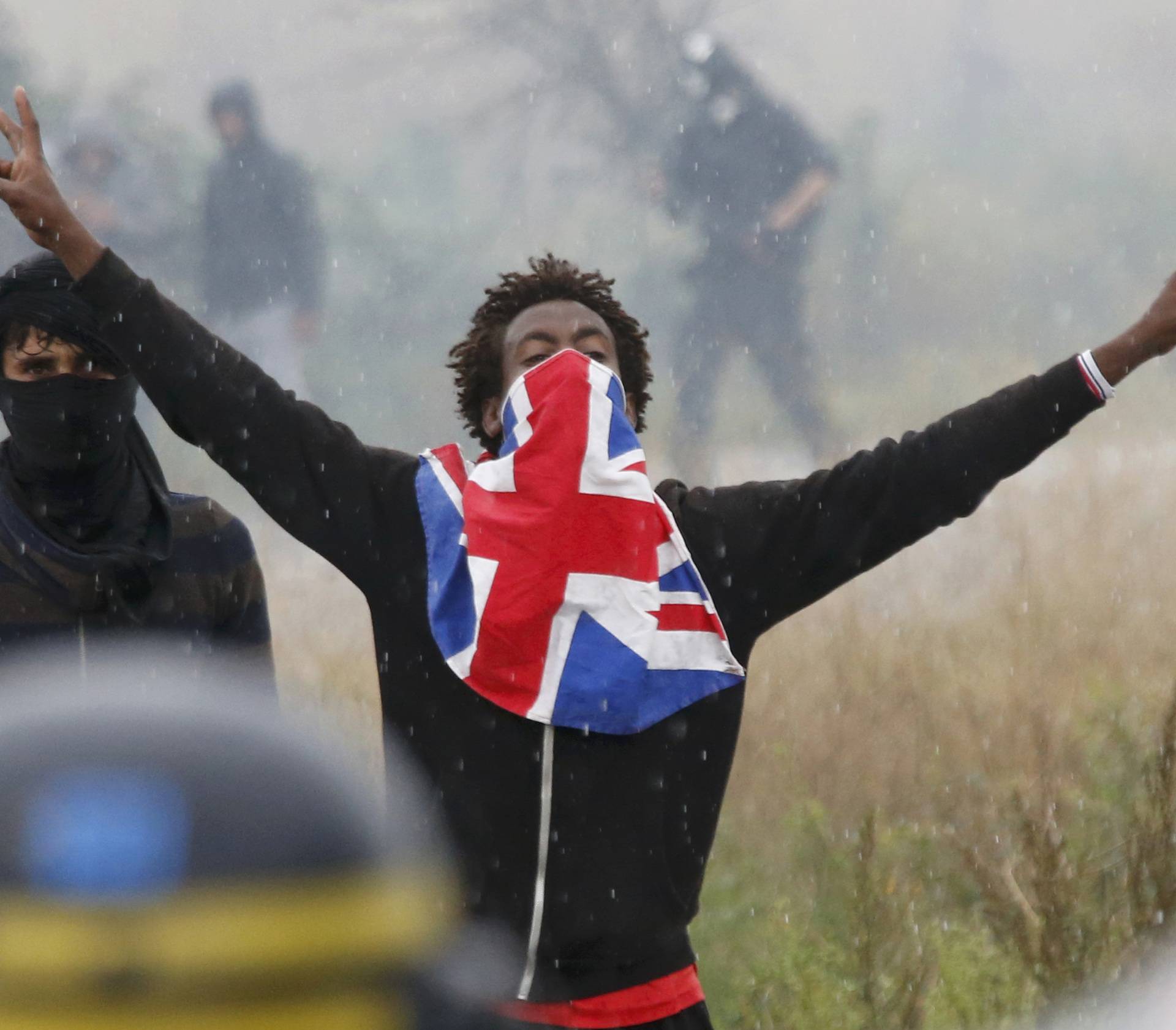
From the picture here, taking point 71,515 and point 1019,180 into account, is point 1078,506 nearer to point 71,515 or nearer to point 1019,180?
point 1019,180

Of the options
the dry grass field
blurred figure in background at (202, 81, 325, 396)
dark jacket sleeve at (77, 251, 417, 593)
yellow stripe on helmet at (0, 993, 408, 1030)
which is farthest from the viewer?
blurred figure in background at (202, 81, 325, 396)

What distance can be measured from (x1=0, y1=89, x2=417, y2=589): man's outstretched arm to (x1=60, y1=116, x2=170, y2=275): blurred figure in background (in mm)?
6997

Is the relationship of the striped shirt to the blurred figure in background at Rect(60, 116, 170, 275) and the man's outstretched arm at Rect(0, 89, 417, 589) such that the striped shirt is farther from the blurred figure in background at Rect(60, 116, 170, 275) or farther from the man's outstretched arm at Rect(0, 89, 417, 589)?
the blurred figure in background at Rect(60, 116, 170, 275)

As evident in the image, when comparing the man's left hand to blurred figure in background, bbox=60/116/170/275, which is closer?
the man's left hand

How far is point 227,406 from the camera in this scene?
248 centimetres

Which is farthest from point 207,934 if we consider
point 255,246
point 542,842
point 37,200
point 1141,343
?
point 255,246

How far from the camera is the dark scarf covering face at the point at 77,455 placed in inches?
108

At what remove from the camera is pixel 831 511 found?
2.54 meters

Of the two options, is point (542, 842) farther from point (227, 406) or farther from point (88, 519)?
point (88, 519)

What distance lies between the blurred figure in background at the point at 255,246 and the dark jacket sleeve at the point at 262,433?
6356mm

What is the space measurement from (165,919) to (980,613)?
20.0ft

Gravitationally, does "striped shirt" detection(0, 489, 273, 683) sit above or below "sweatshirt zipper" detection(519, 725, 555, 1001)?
Answer: above

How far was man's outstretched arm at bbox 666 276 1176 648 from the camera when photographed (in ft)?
8.18

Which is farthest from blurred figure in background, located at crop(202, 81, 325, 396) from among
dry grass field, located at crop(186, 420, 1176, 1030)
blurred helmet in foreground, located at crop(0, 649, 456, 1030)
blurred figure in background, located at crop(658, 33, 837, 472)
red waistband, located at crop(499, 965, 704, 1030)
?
blurred helmet in foreground, located at crop(0, 649, 456, 1030)
